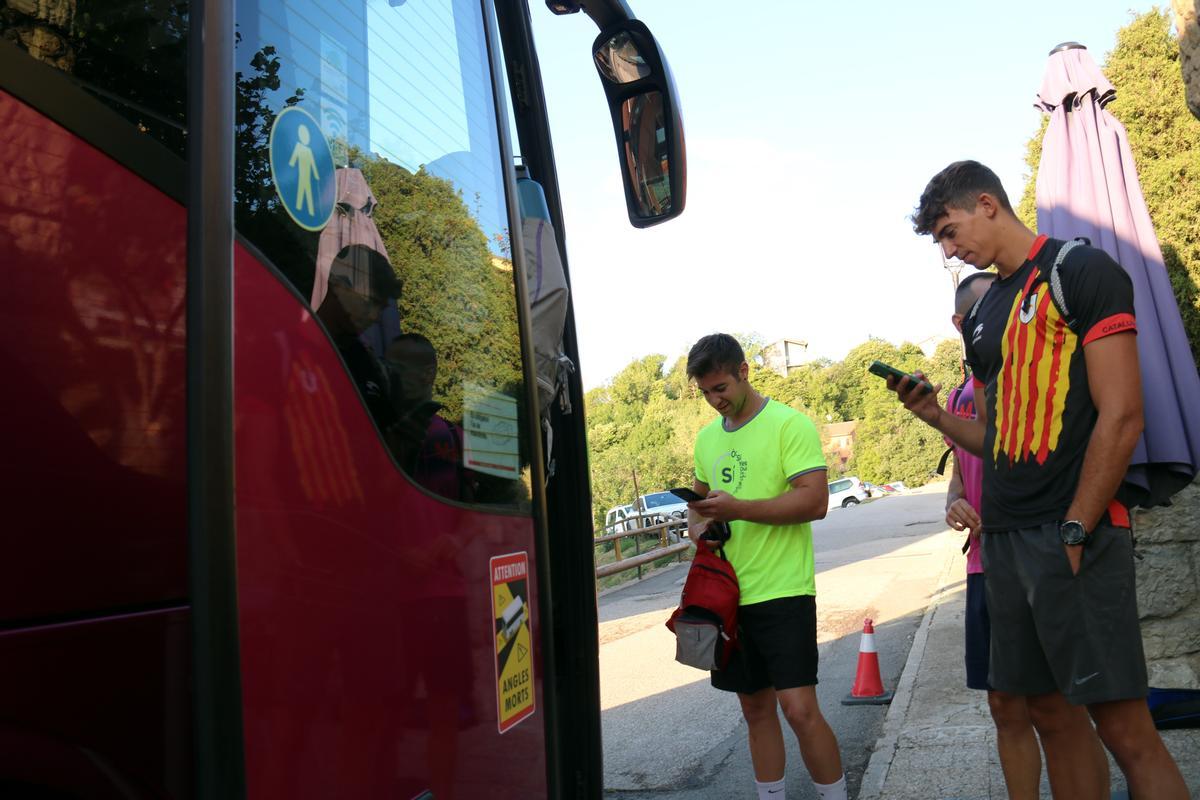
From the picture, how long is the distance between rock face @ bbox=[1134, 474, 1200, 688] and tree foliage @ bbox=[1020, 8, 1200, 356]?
5.01 ft

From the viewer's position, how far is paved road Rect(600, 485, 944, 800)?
5.41 metres

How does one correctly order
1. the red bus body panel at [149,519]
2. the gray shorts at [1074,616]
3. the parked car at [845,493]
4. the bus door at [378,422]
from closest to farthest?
1. the red bus body panel at [149,519]
2. the bus door at [378,422]
3. the gray shorts at [1074,616]
4. the parked car at [845,493]

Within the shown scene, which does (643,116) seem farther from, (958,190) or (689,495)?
(689,495)

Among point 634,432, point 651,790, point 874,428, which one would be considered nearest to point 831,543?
point 651,790

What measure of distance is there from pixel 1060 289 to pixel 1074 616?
813mm

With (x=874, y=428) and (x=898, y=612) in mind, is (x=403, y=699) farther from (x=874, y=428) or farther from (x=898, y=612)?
(x=874, y=428)

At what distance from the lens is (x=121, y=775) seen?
1.25 m

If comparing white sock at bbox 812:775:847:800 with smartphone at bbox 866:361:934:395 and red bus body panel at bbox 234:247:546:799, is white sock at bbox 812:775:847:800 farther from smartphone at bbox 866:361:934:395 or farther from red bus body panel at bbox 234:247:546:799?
red bus body panel at bbox 234:247:546:799

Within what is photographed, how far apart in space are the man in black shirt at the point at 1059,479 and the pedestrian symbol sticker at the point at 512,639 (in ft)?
4.46

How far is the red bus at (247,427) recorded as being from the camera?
1.22 meters

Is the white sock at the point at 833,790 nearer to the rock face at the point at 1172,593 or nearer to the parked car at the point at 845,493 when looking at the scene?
the rock face at the point at 1172,593

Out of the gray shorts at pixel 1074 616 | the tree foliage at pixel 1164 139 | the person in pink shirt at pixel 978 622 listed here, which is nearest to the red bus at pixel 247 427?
the gray shorts at pixel 1074 616

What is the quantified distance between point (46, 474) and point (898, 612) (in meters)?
10.3

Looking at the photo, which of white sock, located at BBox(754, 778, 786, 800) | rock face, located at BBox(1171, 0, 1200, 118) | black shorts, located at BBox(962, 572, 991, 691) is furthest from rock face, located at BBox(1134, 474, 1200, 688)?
white sock, located at BBox(754, 778, 786, 800)
